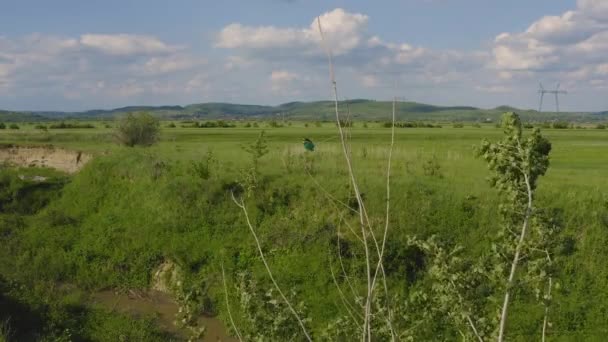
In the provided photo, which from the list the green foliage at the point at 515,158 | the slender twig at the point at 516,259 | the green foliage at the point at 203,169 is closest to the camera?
the slender twig at the point at 516,259

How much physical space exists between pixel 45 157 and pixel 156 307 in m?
14.8

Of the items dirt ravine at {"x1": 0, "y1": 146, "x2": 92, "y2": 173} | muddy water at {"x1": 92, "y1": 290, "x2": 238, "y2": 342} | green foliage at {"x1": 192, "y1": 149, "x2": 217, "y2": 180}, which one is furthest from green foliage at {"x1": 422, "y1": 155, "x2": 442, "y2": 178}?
dirt ravine at {"x1": 0, "y1": 146, "x2": 92, "y2": 173}

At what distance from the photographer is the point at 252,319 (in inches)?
171

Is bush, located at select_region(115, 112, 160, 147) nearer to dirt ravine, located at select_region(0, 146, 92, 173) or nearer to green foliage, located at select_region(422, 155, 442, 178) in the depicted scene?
dirt ravine, located at select_region(0, 146, 92, 173)

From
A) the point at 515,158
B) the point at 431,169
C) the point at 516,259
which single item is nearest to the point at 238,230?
the point at 431,169

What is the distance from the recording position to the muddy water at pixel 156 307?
43.4 ft

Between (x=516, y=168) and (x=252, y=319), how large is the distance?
2.19 m

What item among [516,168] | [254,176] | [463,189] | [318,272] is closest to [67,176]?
[254,176]

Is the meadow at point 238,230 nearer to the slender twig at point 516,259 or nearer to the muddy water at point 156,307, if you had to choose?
the muddy water at point 156,307

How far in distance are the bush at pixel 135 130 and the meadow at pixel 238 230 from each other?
7.67 m

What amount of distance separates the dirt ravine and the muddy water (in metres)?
10.8

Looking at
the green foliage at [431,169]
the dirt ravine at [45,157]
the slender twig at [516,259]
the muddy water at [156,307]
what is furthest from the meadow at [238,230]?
the slender twig at [516,259]

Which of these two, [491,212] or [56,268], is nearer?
[491,212]

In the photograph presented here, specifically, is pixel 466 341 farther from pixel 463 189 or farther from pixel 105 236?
pixel 105 236
